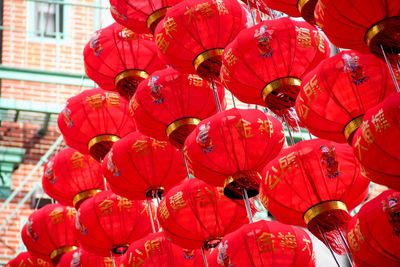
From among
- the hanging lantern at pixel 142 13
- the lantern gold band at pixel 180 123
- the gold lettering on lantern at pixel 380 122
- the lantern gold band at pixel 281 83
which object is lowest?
the lantern gold band at pixel 180 123

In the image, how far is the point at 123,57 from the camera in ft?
24.7

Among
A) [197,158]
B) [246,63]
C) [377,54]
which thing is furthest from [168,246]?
[377,54]

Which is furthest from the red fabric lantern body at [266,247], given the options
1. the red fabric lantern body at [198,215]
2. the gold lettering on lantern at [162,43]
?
the gold lettering on lantern at [162,43]

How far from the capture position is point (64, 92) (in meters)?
11.1

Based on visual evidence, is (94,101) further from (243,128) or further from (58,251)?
(243,128)

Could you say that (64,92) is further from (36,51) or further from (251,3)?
(251,3)

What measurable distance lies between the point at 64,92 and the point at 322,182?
19.2ft

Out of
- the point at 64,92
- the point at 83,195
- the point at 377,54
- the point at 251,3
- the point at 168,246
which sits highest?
the point at 377,54

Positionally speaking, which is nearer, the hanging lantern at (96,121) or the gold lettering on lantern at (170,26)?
the gold lettering on lantern at (170,26)

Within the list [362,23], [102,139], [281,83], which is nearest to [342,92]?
[362,23]

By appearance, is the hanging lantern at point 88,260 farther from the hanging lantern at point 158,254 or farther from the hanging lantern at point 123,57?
the hanging lantern at point 123,57

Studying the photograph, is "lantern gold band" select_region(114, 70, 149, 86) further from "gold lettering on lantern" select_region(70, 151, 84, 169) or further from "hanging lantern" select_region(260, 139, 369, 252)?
"hanging lantern" select_region(260, 139, 369, 252)

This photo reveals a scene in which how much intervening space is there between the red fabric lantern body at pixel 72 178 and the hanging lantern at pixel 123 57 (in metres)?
0.84

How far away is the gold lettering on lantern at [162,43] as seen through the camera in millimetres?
6594
